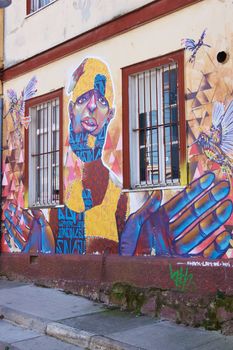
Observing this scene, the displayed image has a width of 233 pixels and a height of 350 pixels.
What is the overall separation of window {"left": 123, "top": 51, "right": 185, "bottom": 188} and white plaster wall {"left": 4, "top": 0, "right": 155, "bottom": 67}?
3.69 feet

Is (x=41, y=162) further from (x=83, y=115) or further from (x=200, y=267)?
(x=200, y=267)

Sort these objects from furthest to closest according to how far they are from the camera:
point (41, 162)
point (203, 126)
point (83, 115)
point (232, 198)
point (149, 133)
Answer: point (41, 162), point (83, 115), point (149, 133), point (203, 126), point (232, 198)

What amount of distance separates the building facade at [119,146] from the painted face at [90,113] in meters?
0.02

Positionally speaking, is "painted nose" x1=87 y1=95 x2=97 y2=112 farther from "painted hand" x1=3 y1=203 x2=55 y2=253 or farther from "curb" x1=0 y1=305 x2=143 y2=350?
"curb" x1=0 y1=305 x2=143 y2=350

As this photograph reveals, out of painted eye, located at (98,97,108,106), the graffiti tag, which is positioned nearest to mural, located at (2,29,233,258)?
painted eye, located at (98,97,108,106)

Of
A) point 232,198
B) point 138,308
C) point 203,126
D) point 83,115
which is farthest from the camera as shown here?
point 83,115

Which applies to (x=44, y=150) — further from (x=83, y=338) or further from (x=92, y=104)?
(x=83, y=338)

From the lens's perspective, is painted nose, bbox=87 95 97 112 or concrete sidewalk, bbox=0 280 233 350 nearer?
concrete sidewalk, bbox=0 280 233 350

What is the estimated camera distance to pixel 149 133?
26.8 ft

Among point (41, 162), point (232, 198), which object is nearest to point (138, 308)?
point (232, 198)

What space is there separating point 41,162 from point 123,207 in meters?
2.86

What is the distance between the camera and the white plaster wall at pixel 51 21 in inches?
350

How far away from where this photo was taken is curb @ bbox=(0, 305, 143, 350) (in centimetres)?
629

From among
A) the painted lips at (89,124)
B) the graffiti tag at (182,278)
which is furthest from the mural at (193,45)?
the graffiti tag at (182,278)
